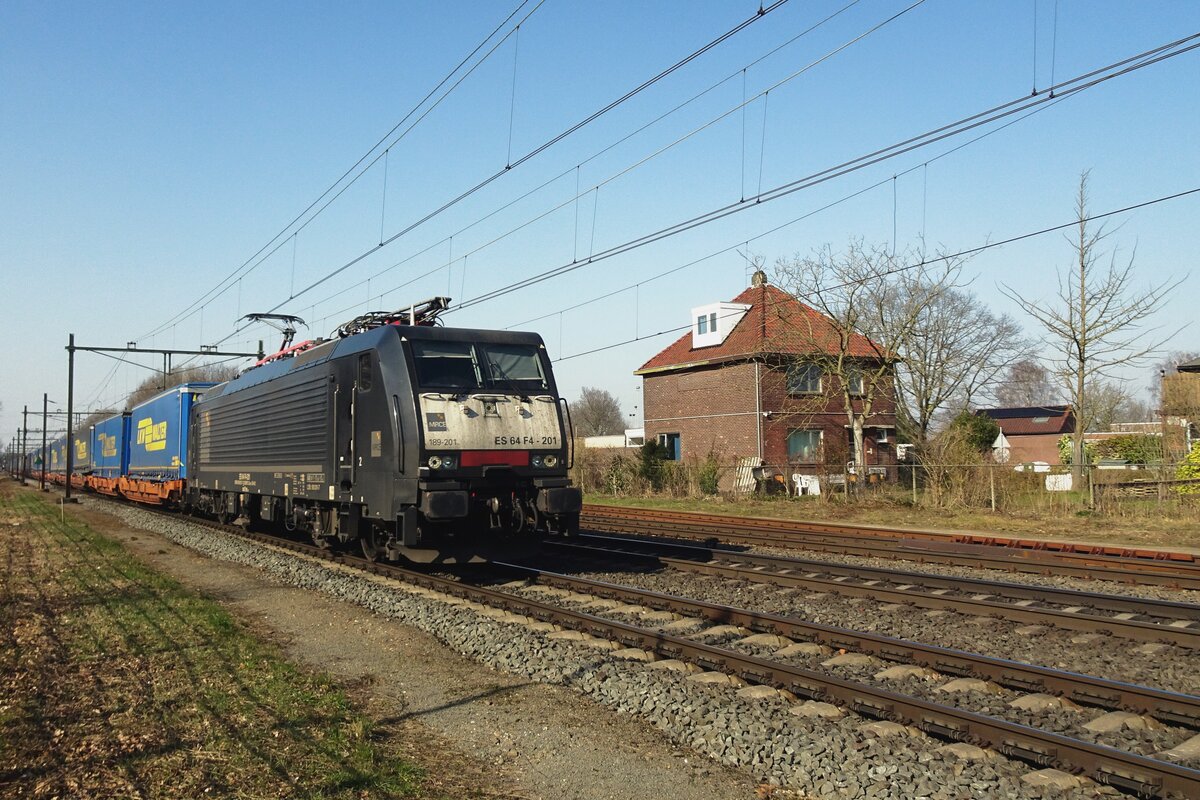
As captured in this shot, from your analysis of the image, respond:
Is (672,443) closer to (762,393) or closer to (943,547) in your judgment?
(762,393)

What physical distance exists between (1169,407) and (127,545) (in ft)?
94.8

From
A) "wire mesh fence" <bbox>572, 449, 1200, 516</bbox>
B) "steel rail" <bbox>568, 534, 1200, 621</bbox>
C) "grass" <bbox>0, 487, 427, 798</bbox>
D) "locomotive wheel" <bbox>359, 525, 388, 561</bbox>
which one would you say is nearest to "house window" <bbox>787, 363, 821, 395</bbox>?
"wire mesh fence" <bbox>572, 449, 1200, 516</bbox>

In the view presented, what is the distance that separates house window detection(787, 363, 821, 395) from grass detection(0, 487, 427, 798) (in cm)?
2488

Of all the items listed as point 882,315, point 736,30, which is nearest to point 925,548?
point 736,30

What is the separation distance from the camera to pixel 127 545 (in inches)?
763

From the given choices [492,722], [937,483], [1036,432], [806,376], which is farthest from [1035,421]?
[492,722]

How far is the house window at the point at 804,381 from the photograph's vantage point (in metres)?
32.8

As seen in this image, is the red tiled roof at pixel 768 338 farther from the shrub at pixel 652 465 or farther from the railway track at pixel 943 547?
the railway track at pixel 943 547

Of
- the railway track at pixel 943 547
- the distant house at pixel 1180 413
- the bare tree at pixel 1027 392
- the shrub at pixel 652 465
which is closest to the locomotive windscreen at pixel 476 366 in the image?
the railway track at pixel 943 547

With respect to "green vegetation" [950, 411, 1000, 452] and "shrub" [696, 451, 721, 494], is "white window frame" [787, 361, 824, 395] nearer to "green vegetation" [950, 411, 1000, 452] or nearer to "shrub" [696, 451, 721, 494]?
"shrub" [696, 451, 721, 494]

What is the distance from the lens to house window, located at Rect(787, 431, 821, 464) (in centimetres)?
3472

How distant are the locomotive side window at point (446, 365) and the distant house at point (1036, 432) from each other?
2413 inches

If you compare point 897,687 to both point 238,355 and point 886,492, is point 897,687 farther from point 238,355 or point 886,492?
point 238,355

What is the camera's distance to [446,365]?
12.1m
